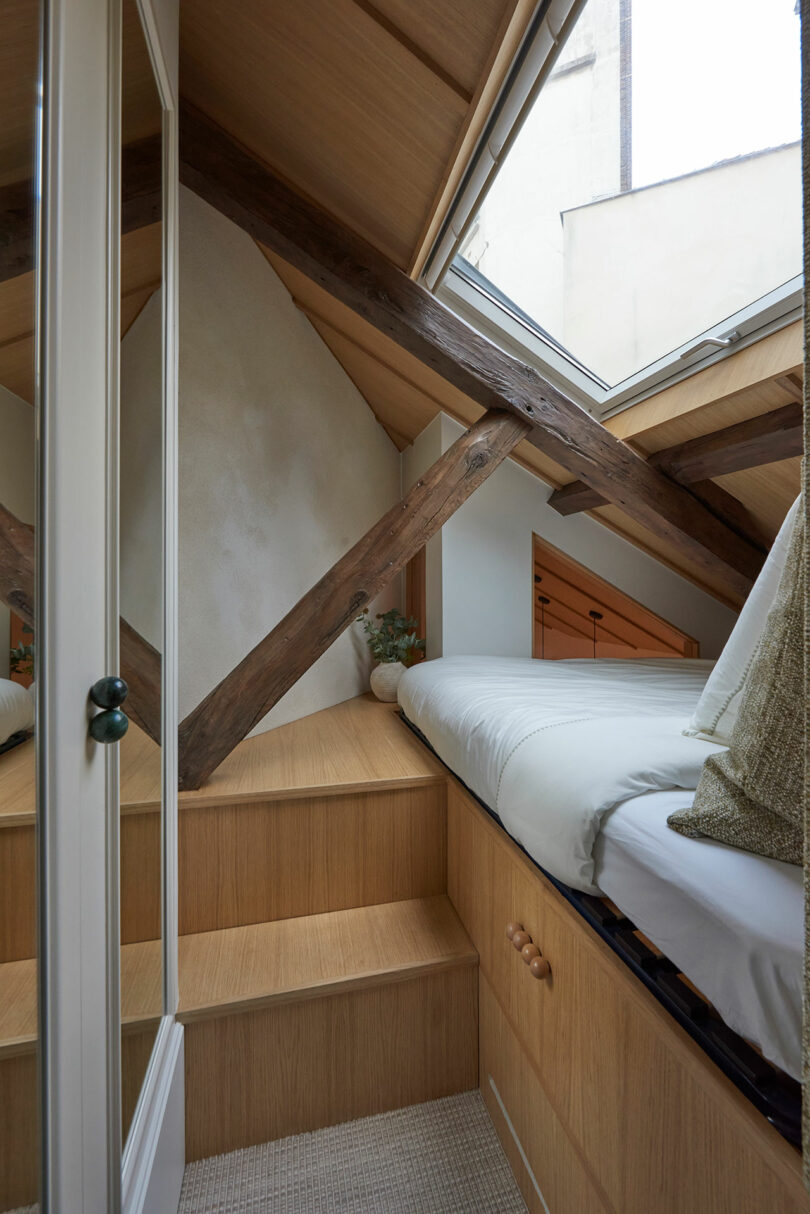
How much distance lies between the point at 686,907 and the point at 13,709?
2.36 ft

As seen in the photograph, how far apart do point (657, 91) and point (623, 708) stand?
1.66 m

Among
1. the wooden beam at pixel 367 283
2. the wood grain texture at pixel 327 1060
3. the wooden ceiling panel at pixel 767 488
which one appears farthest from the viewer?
the wooden ceiling panel at pixel 767 488

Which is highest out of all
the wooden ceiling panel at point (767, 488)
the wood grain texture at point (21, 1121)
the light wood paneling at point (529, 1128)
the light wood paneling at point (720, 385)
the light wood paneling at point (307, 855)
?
the light wood paneling at point (720, 385)

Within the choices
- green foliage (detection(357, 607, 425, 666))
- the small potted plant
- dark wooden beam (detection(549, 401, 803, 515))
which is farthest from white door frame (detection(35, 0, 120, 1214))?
green foliage (detection(357, 607, 425, 666))

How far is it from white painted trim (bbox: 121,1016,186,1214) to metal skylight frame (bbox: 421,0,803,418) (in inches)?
77.4

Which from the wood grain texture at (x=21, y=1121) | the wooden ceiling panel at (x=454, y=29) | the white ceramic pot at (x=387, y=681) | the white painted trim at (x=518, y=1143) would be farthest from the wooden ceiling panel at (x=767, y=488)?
the wood grain texture at (x=21, y=1121)

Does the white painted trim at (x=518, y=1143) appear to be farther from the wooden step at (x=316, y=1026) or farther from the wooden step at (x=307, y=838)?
the wooden step at (x=307, y=838)

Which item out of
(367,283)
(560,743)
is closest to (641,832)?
(560,743)

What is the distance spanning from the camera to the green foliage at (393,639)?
2836 millimetres

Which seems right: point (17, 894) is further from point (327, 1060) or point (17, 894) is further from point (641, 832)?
point (327, 1060)

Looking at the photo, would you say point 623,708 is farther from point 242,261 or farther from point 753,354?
point 242,261

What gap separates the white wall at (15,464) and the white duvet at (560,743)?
0.76m

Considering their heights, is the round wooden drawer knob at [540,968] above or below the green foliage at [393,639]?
below

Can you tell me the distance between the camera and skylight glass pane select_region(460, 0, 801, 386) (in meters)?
1.37
